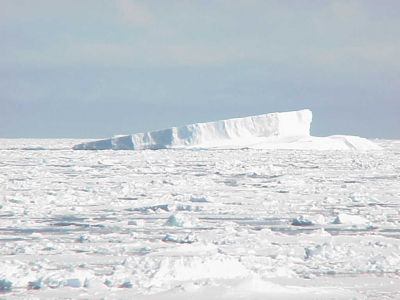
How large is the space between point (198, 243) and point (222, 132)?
106 feet

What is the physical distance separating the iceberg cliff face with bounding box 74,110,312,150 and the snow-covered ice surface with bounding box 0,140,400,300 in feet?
79.9

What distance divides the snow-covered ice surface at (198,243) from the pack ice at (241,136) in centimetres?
2406

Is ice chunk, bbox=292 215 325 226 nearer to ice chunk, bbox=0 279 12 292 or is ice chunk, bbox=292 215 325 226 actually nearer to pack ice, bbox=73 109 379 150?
ice chunk, bbox=0 279 12 292

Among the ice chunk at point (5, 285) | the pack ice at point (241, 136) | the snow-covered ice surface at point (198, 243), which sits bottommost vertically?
the ice chunk at point (5, 285)

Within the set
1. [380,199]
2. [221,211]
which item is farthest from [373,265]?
[380,199]

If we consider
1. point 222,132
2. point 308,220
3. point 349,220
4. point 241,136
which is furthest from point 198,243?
point 241,136

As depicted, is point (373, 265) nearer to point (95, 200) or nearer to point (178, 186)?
point (95, 200)

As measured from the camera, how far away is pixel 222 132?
39594 millimetres

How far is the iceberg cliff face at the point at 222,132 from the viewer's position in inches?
1545

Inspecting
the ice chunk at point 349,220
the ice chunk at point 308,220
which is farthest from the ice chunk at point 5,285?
the ice chunk at point 349,220

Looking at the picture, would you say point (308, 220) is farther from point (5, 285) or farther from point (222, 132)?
point (222, 132)

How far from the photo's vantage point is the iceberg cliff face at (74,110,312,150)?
39250 mm

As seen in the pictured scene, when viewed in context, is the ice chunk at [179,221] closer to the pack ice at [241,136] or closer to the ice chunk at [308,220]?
the ice chunk at [308,220]

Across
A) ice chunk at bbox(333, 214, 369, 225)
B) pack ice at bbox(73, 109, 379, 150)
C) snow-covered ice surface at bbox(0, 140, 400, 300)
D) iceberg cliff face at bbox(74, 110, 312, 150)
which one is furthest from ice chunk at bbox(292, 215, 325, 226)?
iceberg cliff face at bbox(74, 110, 312, 150)
